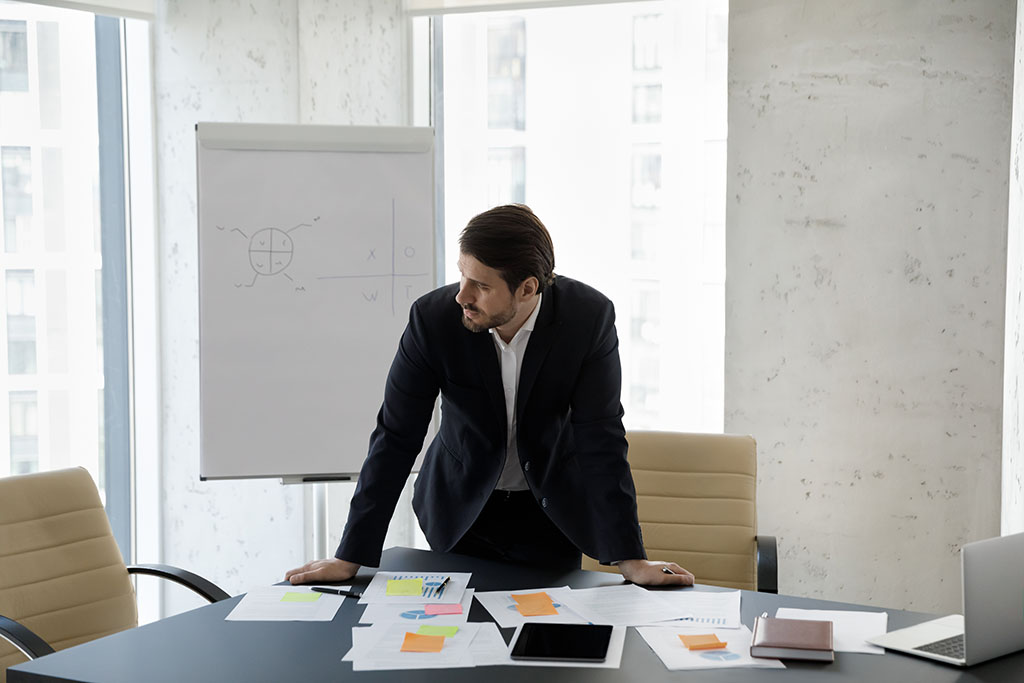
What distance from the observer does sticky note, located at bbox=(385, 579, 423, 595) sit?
6.43ft

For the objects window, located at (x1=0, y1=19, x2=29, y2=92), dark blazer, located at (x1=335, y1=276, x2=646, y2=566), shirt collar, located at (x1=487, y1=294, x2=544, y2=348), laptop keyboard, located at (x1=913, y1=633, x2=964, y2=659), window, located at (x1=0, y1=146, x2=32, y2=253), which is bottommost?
laptop keyboard, located at (x1=913, y1=633, x2=964, y2=659)

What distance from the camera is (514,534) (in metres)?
2.26

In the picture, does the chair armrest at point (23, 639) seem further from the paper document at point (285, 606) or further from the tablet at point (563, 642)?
the tablet at point (563, 642)

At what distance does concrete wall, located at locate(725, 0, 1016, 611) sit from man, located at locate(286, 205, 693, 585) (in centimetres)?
126

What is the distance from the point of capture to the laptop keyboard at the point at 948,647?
5.25 ft

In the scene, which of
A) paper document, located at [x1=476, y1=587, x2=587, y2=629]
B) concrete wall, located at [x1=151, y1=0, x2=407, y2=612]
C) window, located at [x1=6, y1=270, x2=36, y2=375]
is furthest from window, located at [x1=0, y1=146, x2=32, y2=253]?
paper document, located at [x1=476, y1=587, x2=587, y2=629]

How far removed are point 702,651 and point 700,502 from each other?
1034 millimetres

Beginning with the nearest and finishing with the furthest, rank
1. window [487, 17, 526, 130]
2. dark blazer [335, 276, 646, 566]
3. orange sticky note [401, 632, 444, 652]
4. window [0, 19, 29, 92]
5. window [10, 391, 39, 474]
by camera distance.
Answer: orange sticky note [401, 632, 444, 652], dark blazer [335, 276, 646, 566], window [0, 19, 29, 92], window [10, 391, 39, 474], window [487, 17, 526, 130]

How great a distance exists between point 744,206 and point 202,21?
7.20 feet

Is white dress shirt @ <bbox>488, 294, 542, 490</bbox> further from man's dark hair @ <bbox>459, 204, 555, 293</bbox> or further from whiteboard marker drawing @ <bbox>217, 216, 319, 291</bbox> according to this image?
whiteboard marker drawing @ <bbox>217, 216, 319, 291</bbox>

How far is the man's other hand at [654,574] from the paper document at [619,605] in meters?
0.03

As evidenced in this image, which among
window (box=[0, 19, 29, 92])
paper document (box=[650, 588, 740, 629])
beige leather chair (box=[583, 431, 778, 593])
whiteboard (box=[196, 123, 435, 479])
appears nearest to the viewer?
paper document (box=[650, 588, 740, 629])

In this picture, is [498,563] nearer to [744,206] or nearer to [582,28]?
[744,206]

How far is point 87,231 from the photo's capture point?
3.69 meters
